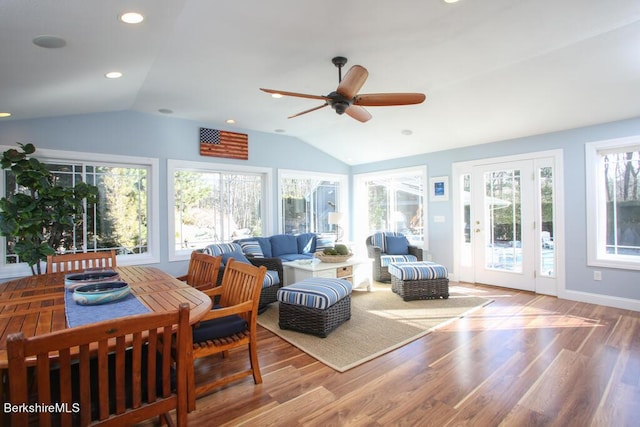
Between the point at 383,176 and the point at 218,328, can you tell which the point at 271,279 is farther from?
the point at 383,176

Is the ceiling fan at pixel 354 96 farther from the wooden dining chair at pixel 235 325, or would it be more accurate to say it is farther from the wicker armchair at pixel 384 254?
the wicker armchair at pixel 384 254

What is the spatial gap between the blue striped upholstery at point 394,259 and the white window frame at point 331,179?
1.77 metres

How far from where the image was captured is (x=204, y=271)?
2896 mm

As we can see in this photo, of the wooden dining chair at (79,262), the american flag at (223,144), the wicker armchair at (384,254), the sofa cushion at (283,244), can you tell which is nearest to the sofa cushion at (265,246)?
the sofa cushion at (283,244)

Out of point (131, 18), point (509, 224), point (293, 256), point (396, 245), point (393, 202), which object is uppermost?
point (131, 18)

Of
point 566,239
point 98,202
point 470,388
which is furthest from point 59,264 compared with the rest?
point 566,239

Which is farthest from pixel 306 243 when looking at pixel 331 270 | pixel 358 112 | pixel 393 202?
pixel 358 112

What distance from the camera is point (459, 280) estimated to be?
18.5 feet

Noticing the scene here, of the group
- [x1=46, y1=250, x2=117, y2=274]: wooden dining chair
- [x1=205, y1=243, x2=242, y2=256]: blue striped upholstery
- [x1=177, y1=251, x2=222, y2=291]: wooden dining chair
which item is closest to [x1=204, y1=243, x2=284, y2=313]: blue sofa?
[x1=205, y1=243, x2=242, y2=256]: blue striped upholstery

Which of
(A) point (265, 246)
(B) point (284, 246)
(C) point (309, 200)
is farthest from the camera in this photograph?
(C) point (309, 200)

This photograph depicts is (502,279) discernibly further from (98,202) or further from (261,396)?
(98,202)

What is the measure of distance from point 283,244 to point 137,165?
8.18ft

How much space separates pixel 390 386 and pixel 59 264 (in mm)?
3051

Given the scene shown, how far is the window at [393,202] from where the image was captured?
635cm
